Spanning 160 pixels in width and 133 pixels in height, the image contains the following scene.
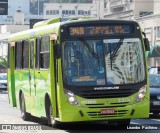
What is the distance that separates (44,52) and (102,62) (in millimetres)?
2065

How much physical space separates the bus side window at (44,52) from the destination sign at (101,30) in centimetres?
109

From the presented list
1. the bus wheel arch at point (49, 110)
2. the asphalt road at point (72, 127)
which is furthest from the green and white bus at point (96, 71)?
the asphalt road at point (72, 127)

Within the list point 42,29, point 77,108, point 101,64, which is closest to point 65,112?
point 77,108

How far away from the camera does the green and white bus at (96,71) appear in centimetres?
1722

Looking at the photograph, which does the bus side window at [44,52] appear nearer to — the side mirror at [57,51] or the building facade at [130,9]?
the side mirror at [57,51]

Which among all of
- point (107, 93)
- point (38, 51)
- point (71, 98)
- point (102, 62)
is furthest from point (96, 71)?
point (38, 51)

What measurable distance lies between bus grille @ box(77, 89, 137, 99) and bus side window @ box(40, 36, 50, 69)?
1.69 m

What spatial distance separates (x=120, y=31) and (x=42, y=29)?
2587 mm

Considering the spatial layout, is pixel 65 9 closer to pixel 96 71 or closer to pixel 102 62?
pixel 102 62

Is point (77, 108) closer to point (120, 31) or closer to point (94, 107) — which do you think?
point (94, 107)

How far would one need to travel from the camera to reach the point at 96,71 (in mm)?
17297

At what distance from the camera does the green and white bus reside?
678 inches

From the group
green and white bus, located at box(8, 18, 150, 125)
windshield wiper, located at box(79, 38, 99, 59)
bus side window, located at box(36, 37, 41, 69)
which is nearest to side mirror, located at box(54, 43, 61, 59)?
green and white bus, located at box(8, 18, 150, 125)

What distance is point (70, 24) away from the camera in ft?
58.1
